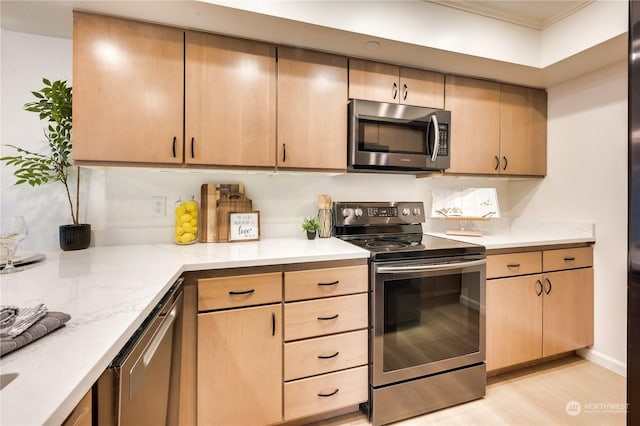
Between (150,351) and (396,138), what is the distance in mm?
1759

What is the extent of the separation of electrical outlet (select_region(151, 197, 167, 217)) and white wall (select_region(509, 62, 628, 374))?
3.04 meters

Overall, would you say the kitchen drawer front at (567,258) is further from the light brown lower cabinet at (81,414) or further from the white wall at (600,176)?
the light brown lower cabinet at (81,414)

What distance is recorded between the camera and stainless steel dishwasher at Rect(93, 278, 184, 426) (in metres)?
0.64

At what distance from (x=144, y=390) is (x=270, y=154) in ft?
4.13

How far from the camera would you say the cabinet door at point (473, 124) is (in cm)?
216

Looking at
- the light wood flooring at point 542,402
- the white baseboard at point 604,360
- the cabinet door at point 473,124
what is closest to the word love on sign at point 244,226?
the light wood flooring at point 542,402

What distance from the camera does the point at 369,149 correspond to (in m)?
1.89

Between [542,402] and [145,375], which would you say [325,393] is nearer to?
[145,375]

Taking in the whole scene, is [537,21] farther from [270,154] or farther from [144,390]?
[144,390]

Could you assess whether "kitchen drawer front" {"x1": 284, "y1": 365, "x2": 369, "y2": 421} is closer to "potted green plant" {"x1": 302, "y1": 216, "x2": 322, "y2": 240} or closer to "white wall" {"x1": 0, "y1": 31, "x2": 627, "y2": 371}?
"potted green plant" {"x1": 302, "y1": 216, "x2": 322, "y2": 240}

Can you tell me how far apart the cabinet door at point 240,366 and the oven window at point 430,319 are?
61 cm

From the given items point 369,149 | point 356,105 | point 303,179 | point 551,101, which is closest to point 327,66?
point 356,105
